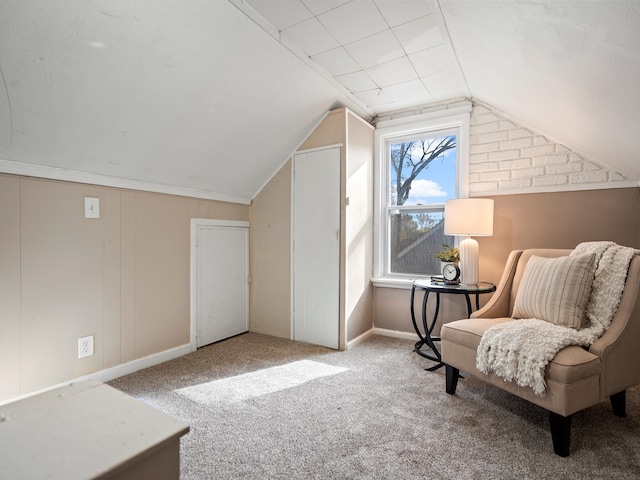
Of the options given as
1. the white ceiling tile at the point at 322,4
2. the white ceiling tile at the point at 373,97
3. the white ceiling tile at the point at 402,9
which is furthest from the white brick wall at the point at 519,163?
the white ceiling tile at the point at 322,4

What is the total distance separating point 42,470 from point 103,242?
6.48ft

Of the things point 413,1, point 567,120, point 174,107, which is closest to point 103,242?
point 174,107

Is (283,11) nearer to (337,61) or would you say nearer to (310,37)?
(310,37)

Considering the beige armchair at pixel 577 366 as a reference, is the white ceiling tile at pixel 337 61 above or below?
above

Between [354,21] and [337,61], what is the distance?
451 millimetres

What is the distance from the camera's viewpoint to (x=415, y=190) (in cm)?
331

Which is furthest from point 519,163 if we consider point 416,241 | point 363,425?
point 363,425

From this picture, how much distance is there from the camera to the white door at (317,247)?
9.59 feet

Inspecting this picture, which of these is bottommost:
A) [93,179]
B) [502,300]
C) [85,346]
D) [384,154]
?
[85,346]

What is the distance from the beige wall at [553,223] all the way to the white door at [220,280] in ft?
5.66

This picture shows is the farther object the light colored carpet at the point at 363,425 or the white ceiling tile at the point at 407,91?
the white ceiling tile at the point at 407,91

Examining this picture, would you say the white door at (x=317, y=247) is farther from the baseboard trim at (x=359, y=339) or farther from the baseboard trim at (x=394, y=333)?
the baseboard trim at (x=394, y=333)

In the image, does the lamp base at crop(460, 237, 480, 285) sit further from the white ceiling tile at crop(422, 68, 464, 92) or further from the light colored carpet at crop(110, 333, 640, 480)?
the white ceiling tile at crop(422, 68, 464, 92)

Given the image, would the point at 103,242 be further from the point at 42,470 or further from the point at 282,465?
the point at 42,470
